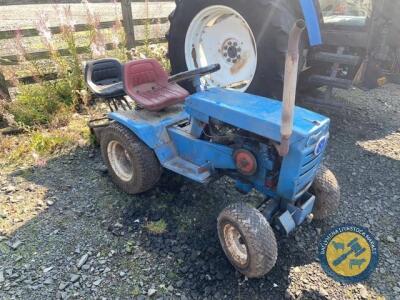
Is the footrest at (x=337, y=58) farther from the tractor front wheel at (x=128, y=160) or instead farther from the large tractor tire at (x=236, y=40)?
the tractor front wheel at (x=128, y=160)

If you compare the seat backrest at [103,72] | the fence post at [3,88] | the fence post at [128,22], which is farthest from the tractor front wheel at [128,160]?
the fence post at [128,22]

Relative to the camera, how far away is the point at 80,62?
4207 mm

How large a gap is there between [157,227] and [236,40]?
1946 millimetres

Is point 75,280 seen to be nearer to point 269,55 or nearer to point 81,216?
point 81,216

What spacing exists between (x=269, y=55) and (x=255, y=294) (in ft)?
6.11

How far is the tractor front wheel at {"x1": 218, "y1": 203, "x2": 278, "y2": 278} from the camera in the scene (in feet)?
6.08

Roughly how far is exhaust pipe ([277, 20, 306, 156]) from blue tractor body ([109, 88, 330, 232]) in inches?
10.7

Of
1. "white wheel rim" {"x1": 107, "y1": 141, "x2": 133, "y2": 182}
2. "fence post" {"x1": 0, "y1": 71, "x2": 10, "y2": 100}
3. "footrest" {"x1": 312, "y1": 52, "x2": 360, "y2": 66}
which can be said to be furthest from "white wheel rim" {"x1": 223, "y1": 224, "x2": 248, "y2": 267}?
"fence post" {"x1": 0, "y1": 71, "x2": 10, "y2": 100}

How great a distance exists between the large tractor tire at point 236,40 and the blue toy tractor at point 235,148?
0.80m

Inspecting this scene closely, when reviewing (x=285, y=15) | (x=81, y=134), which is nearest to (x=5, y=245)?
(x=81, y=134)

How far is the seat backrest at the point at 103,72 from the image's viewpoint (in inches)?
123

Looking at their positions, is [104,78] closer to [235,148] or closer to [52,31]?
[52,31]

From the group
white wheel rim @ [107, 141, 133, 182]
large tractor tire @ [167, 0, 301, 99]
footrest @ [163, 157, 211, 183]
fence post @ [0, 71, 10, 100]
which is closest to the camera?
footrest @ [163, 157, 211, 183]

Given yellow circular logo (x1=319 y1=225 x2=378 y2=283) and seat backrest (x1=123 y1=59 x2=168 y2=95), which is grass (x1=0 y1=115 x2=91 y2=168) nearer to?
seat backrest (x1=123 y1=59 x2=168 y2=95)
